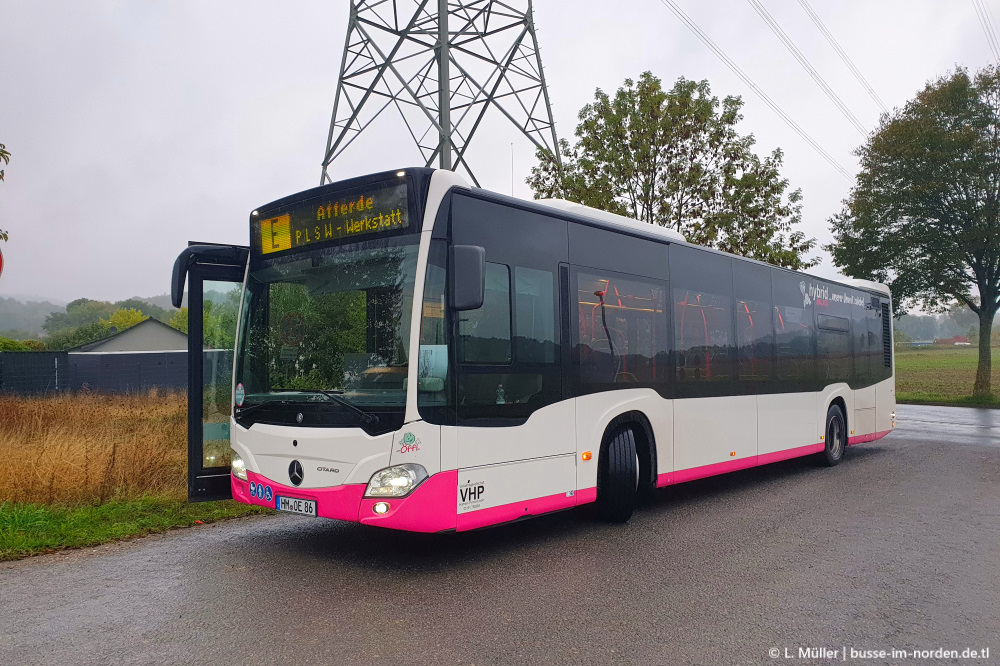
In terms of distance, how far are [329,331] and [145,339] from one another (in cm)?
5815

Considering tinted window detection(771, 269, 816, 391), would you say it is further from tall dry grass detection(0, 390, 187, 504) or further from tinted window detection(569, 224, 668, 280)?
tall dry grass detection(0, 390, 187, 504)

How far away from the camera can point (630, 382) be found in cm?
780

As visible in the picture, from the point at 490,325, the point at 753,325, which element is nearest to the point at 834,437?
the point at 753,325

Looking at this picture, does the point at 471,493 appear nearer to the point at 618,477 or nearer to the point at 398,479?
the point at 398,479

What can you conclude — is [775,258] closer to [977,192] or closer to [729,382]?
[729,382]

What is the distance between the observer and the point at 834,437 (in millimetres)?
12469

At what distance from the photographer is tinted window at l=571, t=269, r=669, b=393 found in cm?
729

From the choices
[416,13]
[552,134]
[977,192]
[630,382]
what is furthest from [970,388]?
[630,382]

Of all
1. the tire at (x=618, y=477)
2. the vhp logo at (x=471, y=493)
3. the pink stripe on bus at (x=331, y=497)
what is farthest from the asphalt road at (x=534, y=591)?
the vhp logo at (x=471, y=493)

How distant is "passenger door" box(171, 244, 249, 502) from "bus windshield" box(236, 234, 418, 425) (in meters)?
0.43

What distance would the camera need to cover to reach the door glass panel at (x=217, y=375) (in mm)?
7082

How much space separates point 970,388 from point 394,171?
33.9 meters

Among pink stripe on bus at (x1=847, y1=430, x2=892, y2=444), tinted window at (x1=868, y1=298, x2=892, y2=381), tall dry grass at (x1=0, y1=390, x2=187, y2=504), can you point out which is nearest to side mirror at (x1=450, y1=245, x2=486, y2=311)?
tall dry grass at (x1=0, y1=390, x2=187, y2=504)

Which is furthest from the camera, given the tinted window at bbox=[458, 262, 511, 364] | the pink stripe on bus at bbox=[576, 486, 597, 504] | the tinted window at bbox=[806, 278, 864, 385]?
the tinted window at bbox=[806, 278, 864, 385]
